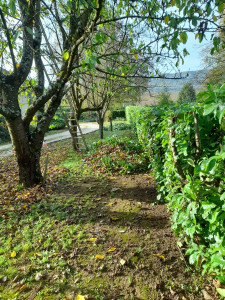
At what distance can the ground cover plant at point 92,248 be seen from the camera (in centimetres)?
186

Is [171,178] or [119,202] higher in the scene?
[171,178]

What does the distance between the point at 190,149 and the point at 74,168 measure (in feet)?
15.6

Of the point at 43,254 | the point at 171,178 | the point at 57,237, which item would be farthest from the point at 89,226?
the point at 171,178

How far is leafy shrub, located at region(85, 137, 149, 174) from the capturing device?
5224 mm

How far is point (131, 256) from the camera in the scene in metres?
2.24

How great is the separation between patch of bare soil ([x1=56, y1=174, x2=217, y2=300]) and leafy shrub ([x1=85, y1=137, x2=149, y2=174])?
5.01ft

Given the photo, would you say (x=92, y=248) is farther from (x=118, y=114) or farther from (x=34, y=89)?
(x=118, y=114)

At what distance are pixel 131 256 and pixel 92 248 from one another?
1.76 ft

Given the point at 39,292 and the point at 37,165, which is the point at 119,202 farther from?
the point at 37,165

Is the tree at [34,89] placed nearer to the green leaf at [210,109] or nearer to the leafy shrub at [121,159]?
the leafy shrub at [121,159]

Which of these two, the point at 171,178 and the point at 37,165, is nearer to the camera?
the point at 171,178

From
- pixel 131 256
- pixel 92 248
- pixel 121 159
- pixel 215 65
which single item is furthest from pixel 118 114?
pixel 131 256

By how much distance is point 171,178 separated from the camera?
7.77 feet

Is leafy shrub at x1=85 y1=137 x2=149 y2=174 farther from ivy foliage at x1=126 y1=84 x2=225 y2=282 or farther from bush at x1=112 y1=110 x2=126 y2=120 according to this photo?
bush at x1=112 y1=110 x2=126 y2=120
